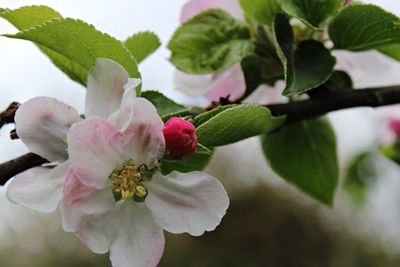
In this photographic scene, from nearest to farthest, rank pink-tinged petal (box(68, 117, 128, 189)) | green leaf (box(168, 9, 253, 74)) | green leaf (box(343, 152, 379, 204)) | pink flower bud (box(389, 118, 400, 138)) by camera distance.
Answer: pink-tinged petal (box(68, 117, 128, 189)) → green leaf (box(168, 9, 253, 74)) → pink flower bud (box(389, 118, 400, 138)) → green leaf (box(343, 152, 379, 204))

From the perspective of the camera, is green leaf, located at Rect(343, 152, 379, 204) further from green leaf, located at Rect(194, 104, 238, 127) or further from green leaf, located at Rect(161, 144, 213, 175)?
green leaf, located at Rect(194, 104, 238, 127)

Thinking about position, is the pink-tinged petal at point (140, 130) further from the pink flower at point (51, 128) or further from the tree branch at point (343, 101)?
the tree branch at point (343, 101)

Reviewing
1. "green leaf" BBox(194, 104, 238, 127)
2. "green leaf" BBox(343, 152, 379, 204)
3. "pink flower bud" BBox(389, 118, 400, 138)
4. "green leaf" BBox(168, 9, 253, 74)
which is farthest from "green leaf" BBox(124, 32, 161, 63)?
"green leaf" BBox(343, 152, 379, 204)

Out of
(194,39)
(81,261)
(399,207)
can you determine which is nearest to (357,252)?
(81,261)

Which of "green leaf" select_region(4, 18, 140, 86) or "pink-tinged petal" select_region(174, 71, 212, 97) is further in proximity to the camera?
"pink-tinged petal" select_region(174, 71, 212, 97)

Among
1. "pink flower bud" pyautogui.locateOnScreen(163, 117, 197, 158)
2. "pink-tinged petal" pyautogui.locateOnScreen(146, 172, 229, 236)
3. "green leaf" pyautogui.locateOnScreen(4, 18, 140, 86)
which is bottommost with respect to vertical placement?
"pink-tinged petal" pyautogui.locateOnScreen(146, 172, 229, 236)

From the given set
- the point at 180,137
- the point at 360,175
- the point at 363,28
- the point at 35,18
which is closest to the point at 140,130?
the point at 180,137
